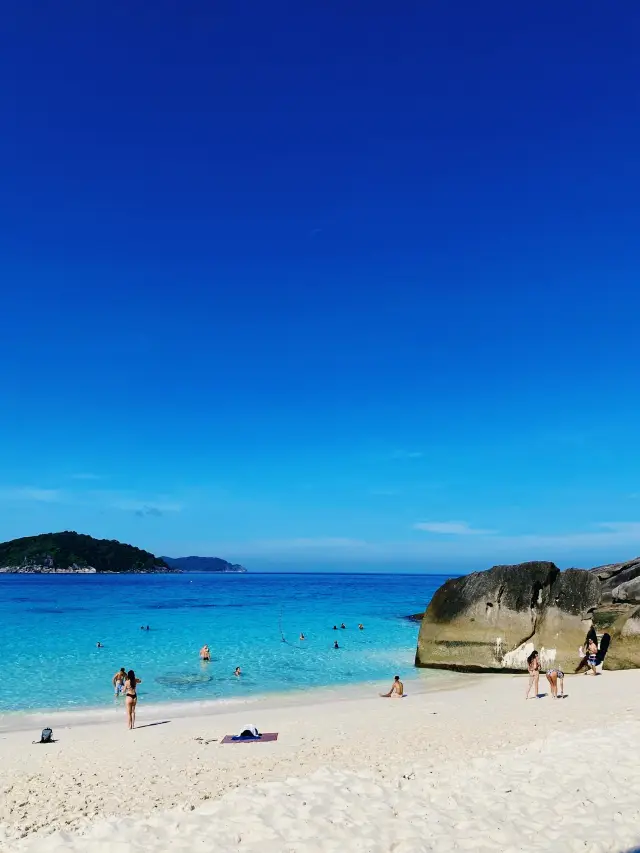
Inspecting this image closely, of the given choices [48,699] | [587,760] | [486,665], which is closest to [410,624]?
[486,665]

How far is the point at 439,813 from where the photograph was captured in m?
8.23

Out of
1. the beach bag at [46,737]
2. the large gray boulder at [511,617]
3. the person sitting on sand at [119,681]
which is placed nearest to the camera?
the beach bag at [46,737]

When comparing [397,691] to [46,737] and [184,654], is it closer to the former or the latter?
[46,737]

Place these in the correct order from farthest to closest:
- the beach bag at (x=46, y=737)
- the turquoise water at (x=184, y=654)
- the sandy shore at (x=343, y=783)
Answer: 1. the turquoise water at (x=184, y=654)
2. the beach bag at (x=46, y=737)
3. the sandy shore at (x=343, y=783)

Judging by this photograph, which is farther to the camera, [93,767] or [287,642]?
[287,642]

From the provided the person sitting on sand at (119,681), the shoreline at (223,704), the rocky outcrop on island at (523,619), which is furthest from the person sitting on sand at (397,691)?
the person sitting on sand at (119,681)

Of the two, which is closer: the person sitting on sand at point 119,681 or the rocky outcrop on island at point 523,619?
the person sitting on sand at point 119,681

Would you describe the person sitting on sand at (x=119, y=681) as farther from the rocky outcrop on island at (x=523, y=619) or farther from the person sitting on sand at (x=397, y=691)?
the rocky outcrop on island at (x=523, y=619)

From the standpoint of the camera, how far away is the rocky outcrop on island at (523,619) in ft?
72.5

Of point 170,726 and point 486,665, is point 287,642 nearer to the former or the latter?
point 486,665

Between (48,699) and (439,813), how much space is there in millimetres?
16699

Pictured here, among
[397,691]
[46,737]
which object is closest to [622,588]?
[397,691]

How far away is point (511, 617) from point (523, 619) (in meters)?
0.47

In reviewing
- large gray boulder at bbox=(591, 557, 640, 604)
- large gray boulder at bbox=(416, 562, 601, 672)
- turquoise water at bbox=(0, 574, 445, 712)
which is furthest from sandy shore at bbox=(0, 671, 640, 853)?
large gray boulder at bbox=(591, 557, 640, 604)
